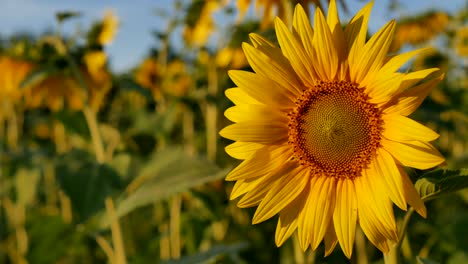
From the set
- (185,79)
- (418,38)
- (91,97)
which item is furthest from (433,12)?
(91,97)

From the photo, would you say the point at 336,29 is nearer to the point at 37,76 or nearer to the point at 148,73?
the point at 37,76

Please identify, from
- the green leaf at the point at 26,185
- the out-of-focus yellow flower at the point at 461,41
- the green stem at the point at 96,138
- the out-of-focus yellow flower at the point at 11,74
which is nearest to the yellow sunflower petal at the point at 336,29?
the green stem at the point at 96,138

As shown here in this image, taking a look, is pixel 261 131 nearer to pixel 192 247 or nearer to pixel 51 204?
pixel 192 247

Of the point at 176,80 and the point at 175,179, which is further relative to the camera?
the point at 176,80

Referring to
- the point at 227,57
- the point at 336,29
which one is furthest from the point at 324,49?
the point at 227,57

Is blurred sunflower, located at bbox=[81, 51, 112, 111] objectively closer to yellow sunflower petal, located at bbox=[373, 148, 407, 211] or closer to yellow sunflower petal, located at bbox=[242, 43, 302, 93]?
yellow sunflower petal, located at bbox=[242, 43, 302, 93]
